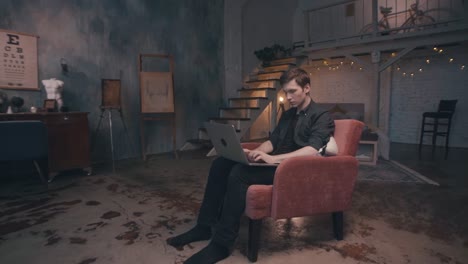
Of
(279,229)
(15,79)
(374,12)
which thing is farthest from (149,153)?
(374,12)

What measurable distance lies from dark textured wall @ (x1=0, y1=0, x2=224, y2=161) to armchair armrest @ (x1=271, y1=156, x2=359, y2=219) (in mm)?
3768

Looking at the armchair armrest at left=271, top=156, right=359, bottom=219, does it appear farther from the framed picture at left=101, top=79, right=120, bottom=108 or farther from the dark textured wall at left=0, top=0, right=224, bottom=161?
the dark textured wall at left=0, top=0, right=224, bottom=161

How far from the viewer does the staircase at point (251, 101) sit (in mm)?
5730

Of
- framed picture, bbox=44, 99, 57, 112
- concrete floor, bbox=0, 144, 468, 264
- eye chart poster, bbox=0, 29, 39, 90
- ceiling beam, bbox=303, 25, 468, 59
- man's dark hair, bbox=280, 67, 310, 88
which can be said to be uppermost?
ceiling beam, bbox=303, 25, 468, 59

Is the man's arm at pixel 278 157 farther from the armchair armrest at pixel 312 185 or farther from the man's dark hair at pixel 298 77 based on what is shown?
the man's dark hair at pixel 298 77

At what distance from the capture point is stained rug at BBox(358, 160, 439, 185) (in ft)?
11.6

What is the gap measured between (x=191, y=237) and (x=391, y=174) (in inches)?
119

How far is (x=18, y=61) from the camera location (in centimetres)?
376

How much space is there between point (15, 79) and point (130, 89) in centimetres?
163

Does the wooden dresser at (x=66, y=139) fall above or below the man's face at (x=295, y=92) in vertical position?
below

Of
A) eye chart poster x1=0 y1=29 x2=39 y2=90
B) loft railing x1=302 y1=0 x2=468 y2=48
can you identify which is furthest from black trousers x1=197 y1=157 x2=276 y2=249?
loft railing x1=302 y1=0 x2=468 y2=48

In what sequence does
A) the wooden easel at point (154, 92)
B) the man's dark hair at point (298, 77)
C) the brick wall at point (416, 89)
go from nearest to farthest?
the man's dark hair at point (298, 77), the wooden easel at point (154, 92), the brick wall at point (416, 89)

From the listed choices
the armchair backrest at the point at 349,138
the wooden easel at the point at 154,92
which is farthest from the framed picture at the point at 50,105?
the armchair backrest at the point at 349,138

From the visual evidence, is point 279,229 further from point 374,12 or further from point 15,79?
point 374,12
